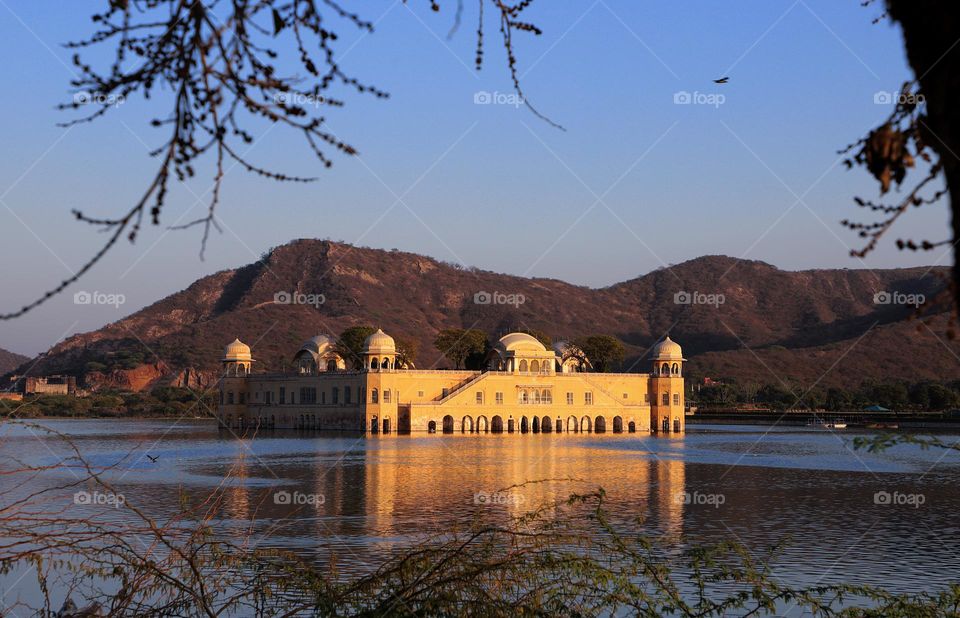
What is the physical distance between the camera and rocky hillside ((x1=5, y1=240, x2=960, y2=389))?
347 feet

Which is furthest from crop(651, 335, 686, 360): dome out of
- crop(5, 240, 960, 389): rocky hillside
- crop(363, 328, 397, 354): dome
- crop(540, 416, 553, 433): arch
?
crop(5, 240, 960, 389): rocky hillside

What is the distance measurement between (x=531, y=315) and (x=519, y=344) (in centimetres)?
7580

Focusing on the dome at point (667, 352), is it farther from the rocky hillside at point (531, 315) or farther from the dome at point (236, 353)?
the rocky hillside at point (531, 315)

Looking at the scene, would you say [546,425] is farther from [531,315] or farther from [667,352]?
[531,315]

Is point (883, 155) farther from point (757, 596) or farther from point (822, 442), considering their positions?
point (822, 442)

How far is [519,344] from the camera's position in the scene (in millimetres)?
63688

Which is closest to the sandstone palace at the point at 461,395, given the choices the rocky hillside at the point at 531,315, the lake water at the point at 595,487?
the lake water at the point at 595,487

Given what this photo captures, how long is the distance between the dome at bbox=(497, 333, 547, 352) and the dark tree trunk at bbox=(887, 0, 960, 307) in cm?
6008

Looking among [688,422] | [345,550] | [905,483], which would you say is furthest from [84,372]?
[345,550]

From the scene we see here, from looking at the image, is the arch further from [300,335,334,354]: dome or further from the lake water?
[300,335,334,354]: dome

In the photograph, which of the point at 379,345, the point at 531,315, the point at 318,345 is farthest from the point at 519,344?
the point at 531,315

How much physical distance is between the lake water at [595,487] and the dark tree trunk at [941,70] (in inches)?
236

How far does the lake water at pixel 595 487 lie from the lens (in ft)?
54.9

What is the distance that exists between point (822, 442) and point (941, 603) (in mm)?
46561
